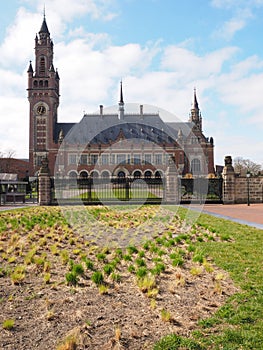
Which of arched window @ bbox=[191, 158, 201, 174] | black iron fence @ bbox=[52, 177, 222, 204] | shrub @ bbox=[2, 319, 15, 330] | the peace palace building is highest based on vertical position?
the peace palace building

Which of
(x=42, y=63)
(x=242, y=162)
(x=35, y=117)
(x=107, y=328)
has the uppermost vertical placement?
(x=42, y=63)

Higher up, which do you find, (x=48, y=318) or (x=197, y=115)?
(x=197, y=115)

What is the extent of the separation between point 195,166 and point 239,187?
40.5 meters

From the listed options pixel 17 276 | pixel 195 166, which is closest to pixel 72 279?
→ pixel 17 276

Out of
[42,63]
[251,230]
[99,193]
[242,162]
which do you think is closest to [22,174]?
[42,63]

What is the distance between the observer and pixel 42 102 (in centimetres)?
6025

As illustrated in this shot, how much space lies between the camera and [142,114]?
66312 millimetres

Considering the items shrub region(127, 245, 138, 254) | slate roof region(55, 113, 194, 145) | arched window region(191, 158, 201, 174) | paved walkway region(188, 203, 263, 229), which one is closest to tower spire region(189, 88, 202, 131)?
slate roof region(55, 113, 194, 145)

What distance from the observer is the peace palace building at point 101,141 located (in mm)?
60219

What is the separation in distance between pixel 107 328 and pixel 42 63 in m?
63.0

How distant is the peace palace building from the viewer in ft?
198

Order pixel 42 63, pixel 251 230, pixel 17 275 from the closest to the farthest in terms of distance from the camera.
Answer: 1. pixel 17 275
2. pixel 251 230
3. pixel 42 63

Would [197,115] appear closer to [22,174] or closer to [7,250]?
[22,174]

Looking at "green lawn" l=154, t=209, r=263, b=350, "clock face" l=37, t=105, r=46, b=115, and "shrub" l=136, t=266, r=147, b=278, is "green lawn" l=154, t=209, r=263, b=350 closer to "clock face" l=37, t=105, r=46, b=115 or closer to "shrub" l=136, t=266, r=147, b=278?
"shrub" l=136, t=266, r=147, b=278
